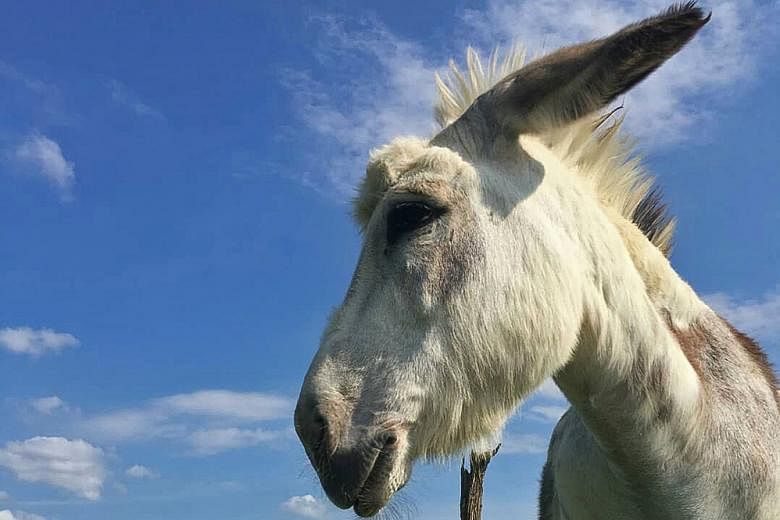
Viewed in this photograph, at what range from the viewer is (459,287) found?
2.95m

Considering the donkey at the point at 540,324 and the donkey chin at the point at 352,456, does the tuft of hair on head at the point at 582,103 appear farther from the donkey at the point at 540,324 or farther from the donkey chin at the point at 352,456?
the donkey chin at the point at 352,456

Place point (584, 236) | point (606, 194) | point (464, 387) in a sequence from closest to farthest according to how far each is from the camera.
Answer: point (464, 387), point (584, 236), point (606, 194)

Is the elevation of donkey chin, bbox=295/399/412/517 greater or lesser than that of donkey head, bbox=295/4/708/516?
lesser

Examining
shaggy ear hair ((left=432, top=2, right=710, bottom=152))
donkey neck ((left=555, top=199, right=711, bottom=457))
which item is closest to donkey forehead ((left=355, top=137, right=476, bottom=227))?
shaggy ear hair ((left=432, top=2, right=710, bottom=152))

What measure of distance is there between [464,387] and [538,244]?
683 mm

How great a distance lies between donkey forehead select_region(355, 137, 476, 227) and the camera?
10.2 feet

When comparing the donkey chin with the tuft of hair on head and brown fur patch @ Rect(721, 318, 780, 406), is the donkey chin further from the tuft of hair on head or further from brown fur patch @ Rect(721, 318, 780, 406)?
brown fur patch @ Rect(721, 318, 780, 406)

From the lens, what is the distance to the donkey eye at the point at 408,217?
3.06 m

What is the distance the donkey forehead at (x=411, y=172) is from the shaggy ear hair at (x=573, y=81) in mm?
173

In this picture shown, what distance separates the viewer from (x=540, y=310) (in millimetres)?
3025

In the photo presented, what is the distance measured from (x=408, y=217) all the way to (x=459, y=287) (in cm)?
37

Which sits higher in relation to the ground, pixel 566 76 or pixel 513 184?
pixel 566 76

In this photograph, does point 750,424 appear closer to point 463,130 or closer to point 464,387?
point 464,387

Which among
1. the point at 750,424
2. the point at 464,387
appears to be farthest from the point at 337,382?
the point at 750,424
